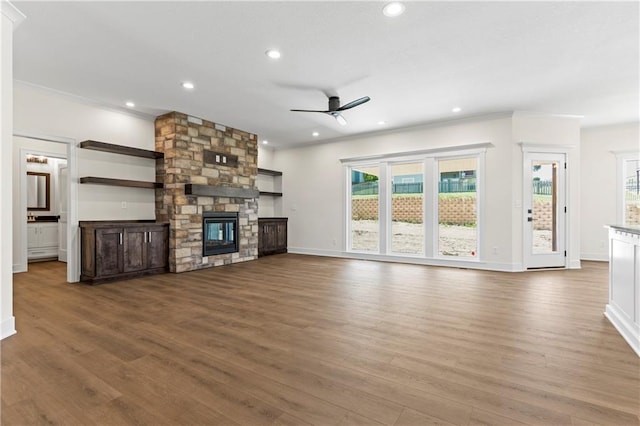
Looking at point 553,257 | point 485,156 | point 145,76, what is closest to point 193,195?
point 145,76

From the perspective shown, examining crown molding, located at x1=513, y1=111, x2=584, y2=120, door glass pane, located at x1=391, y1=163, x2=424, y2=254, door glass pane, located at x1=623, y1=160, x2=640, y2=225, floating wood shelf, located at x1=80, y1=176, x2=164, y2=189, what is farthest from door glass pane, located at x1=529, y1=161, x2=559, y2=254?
floating wood shelf, located at x1=80, y1=176, x2=164, y2=189

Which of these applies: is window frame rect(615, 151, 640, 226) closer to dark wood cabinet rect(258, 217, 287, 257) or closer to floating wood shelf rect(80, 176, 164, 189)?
dark wood cabinet rect(258, 217, 287, 257)

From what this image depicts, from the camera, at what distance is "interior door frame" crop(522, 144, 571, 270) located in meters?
5.53

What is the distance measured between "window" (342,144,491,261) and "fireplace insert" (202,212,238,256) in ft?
8.97

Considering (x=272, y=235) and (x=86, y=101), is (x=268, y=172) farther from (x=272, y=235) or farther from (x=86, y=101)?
(x=86, y=101)

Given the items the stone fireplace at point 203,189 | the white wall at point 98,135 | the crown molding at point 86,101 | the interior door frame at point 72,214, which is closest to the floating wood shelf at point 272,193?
the stone fireplace at point 203,189

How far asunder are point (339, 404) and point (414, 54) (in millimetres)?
3523

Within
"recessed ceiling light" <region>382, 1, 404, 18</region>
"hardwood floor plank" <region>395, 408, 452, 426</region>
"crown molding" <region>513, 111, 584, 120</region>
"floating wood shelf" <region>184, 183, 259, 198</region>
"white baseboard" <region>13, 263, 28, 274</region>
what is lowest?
"hardwood floor plank" <region>395, 408, 452, 426</region>

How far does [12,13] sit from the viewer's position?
2635 mm

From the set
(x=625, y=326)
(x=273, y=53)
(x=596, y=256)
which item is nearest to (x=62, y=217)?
(x=273, y=53)

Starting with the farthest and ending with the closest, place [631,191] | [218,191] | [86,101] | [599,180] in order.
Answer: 1. [599,180]
2. [631,191]
3. [218,191]
4. [86,101]

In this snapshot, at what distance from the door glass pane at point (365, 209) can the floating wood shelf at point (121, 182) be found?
427 cm

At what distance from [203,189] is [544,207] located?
21.4 ft

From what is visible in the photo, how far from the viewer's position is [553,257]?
18.6 ft
